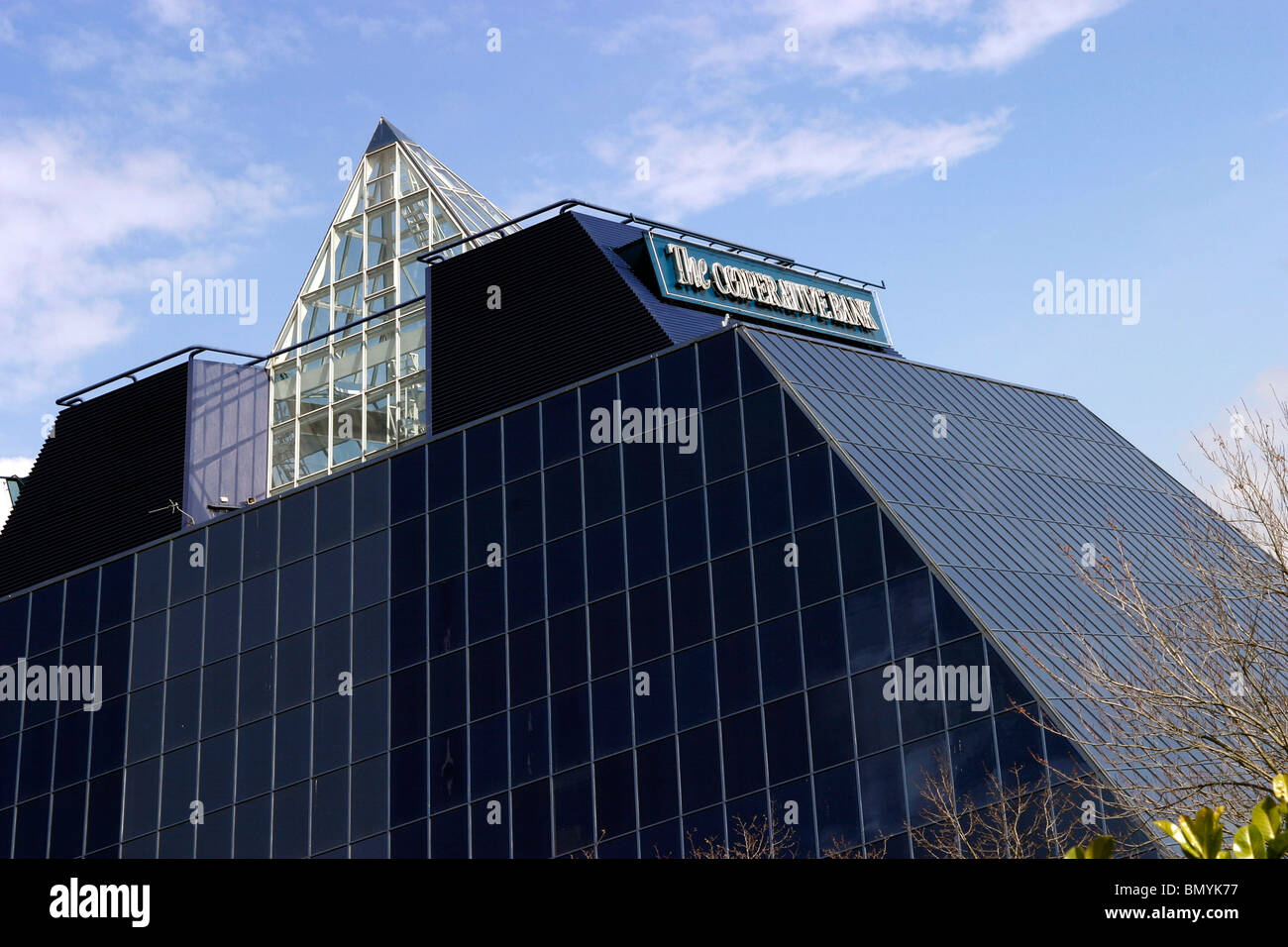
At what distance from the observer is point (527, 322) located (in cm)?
5431

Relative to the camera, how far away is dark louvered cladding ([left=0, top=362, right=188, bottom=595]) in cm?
6119

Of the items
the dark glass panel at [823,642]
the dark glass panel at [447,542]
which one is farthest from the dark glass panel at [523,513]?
the dark glass panel at [823,642]

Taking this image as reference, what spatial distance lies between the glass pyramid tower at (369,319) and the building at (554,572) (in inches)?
7.6

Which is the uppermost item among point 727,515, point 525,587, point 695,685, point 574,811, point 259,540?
point 259,540

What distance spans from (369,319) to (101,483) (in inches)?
453

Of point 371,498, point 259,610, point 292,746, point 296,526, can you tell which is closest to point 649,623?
point 371,498

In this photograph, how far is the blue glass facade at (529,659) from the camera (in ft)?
136

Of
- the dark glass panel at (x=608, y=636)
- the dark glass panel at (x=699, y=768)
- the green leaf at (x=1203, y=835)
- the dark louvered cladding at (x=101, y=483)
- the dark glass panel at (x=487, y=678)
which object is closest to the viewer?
the green leaf at (x=1203, y=835)

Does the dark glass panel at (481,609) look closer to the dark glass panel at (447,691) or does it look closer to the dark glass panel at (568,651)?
the dark glass panel at (447,691)

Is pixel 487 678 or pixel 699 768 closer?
pixel 699 768

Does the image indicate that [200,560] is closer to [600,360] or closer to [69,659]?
[69,659]

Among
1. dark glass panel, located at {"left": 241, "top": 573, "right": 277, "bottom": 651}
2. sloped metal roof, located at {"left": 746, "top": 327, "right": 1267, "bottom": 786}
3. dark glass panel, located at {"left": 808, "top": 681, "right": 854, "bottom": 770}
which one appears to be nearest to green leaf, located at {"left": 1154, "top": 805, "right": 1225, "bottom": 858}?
sloped metal roof, located at {"left": 746, "top": 327, "right": 1267, "bottom": 786}

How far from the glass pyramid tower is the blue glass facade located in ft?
23.5

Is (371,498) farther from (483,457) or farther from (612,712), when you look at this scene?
(612,712)
